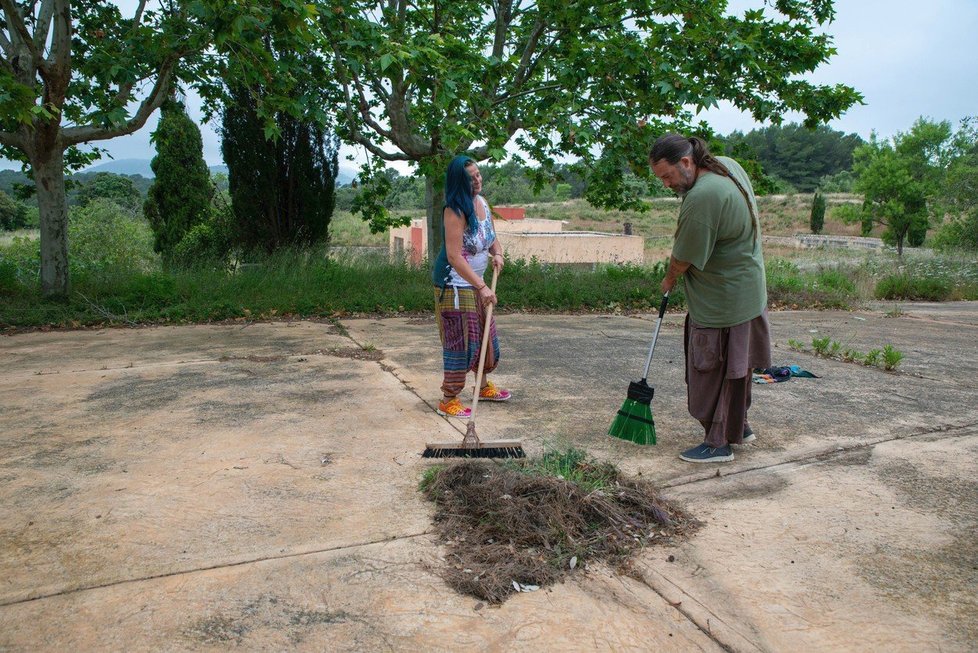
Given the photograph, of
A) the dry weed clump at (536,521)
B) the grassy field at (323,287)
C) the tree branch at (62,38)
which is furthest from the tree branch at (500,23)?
the dry weed clump at (536,521)

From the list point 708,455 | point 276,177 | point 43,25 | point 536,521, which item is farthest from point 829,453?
point 276,177

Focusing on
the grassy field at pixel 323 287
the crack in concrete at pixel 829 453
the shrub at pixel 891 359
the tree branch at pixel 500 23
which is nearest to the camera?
the crack in concrete at pixel 829 453

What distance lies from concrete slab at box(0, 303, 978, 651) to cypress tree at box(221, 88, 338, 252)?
537 cm

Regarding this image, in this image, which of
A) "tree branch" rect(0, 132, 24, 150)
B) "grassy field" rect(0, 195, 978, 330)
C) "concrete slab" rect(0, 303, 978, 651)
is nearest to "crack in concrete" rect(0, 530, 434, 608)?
"concrete slab" rect(0, 303, 978, 651)

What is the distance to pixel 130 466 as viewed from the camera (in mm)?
3391

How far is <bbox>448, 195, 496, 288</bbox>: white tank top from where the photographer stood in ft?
14.0

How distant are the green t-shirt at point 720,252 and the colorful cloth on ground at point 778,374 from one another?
197cm

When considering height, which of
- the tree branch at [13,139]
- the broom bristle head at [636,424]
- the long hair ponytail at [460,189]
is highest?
the tree branch at [13,139]

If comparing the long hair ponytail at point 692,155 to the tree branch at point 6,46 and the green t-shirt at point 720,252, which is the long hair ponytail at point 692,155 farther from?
the tree branch at point 6,46

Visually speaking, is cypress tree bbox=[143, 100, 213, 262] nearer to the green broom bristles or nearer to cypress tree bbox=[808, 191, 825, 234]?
the green broom bristles

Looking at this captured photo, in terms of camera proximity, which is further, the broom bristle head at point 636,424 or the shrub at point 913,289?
the shrub at point 913,289

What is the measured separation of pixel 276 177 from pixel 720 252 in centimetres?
853

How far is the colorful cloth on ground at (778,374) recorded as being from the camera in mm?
5375

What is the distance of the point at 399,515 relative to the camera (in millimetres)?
2922
